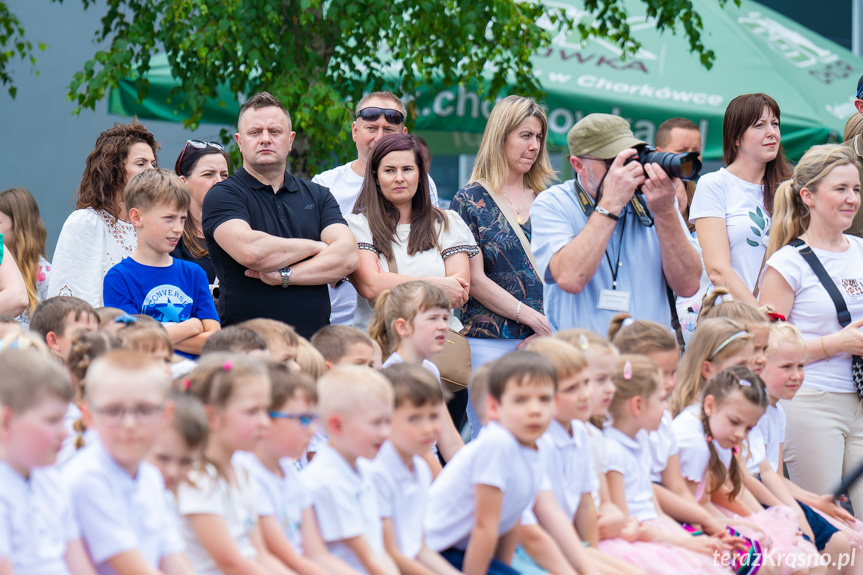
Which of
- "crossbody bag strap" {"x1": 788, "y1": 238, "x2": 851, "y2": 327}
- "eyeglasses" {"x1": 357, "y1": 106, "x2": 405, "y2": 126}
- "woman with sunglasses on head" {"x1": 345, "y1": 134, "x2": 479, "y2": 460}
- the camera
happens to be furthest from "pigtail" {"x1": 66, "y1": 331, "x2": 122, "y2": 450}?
"crossbody bag strap" {"x1": 788, "y1": 238, "x2": 851, "y2": 327}

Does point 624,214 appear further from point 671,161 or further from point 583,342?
point 583,342

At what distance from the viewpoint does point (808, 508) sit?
160 inches

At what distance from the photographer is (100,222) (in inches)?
176

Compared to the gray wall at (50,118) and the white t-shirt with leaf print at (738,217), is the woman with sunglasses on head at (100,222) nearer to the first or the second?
the white t-shirt with leaf print at (738,217)

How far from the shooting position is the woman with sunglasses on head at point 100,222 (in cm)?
436

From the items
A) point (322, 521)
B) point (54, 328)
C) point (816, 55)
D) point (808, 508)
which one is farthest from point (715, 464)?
point (816, 55)

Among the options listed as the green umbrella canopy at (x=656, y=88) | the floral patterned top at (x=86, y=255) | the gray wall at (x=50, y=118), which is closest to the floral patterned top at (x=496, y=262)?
the floral patterned top at (x=86, y=255)

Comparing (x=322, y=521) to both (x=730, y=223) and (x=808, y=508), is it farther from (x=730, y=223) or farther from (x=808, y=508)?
(x=730, y=223)

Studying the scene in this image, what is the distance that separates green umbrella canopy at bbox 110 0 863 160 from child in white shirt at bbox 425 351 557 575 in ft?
13.4

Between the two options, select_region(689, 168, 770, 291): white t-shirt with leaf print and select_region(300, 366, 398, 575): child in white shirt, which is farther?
select_region(689, 168, 770, 291): white t-shirt with leaf print

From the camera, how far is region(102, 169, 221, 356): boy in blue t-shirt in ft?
13.2

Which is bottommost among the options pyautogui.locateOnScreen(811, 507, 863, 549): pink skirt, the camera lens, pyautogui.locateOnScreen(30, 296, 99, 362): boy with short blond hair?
pyautogui.locateOnScreen(811, 507, 863, 549): pink skirt

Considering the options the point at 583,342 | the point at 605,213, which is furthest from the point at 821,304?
the point at 583,342

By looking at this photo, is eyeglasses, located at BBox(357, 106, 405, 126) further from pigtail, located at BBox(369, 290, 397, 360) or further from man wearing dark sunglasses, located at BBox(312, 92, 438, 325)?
pigtail, located at BBox(369, 290, 397, 360)
